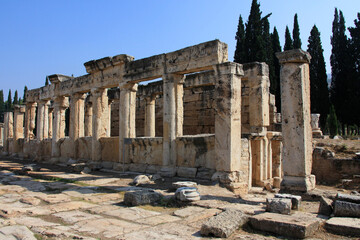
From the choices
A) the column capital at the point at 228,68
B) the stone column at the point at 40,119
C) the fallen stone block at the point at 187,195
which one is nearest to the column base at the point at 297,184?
the fallen stone block at the point at 187,195

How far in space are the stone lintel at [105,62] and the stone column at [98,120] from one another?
0.88 metres

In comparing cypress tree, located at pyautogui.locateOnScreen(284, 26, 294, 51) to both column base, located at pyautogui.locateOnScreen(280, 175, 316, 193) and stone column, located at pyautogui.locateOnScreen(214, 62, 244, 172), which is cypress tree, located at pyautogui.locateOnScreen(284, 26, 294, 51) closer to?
stone column, located at pyautogui.locateOnScreen(214, 62, 244, 172)

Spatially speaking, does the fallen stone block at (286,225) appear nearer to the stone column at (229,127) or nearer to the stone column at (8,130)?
the stone column at (229,127)

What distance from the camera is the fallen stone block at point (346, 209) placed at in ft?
15.5

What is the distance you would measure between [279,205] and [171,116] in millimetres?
5276

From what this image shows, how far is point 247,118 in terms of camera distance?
1277 cm

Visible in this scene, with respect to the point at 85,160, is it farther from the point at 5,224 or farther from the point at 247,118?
the point at 5,224

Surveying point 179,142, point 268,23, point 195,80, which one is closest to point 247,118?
point 195,80

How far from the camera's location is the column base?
6.69 metres

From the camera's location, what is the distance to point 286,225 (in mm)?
4219

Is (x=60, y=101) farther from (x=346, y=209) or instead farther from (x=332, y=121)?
(x=332, y=121)

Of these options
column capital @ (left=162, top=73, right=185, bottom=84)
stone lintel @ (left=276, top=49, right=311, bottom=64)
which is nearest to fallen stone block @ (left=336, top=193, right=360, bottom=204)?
stone lintel @ (left=276, top=49, right=311, bottom=64)

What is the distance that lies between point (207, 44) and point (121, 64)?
415 centimetres

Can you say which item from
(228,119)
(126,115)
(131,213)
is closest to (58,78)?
(126,115)
